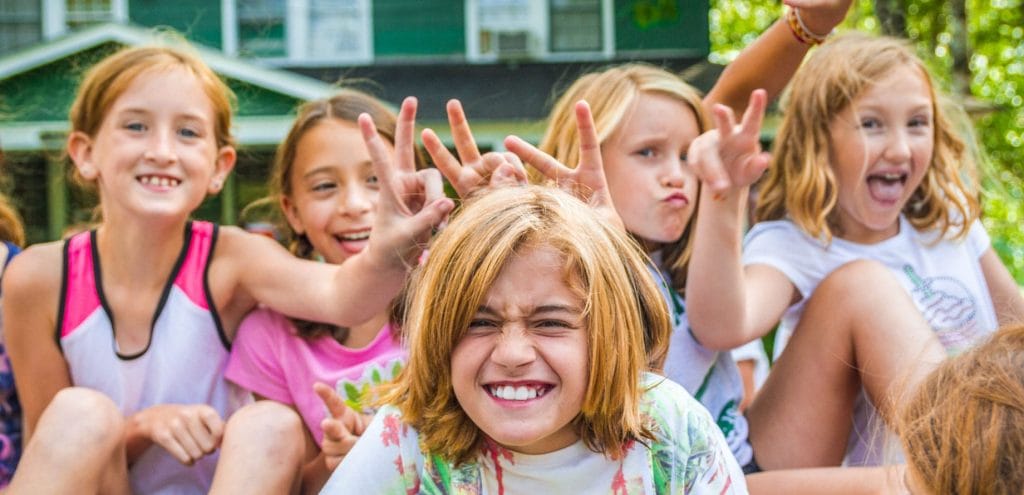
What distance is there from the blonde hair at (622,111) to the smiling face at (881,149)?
1.17ft

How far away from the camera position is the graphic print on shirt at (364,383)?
2365mm

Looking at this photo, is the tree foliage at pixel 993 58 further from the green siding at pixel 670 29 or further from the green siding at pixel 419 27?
the green siding at pixel 419 27

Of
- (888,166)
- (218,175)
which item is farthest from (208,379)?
(888,166)

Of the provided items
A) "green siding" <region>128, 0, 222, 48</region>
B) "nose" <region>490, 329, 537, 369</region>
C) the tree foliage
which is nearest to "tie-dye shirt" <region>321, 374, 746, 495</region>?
"nose" <region>490, 329, 537, 369</region>

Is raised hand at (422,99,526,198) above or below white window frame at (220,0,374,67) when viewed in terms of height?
below

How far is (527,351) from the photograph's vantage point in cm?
167

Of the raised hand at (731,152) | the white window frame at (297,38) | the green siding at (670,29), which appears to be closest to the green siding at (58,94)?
the white window frame at (297,38)

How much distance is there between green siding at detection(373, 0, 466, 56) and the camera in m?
10.7

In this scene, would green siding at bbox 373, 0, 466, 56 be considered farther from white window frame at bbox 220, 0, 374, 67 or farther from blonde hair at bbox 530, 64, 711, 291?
blonde hair at bbox 530, 64, 711, 291

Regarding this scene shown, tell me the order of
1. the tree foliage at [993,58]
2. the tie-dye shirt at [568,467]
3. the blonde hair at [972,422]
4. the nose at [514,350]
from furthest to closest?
1. the tree foliage at [993,58]
2. the tie-dye shirt at [568,467]
3. the nose at [514,350]
4. the blonde hair at [972,422]

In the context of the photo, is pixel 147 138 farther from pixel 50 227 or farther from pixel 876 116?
pixel 50 227

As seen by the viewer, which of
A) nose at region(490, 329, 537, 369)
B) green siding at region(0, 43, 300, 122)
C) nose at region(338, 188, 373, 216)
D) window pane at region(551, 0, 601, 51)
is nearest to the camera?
nose at region(490, 329, 537, 369)

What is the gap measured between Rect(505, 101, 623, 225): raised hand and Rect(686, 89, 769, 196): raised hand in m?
0.18

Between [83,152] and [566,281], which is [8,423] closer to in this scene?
[83,152]
